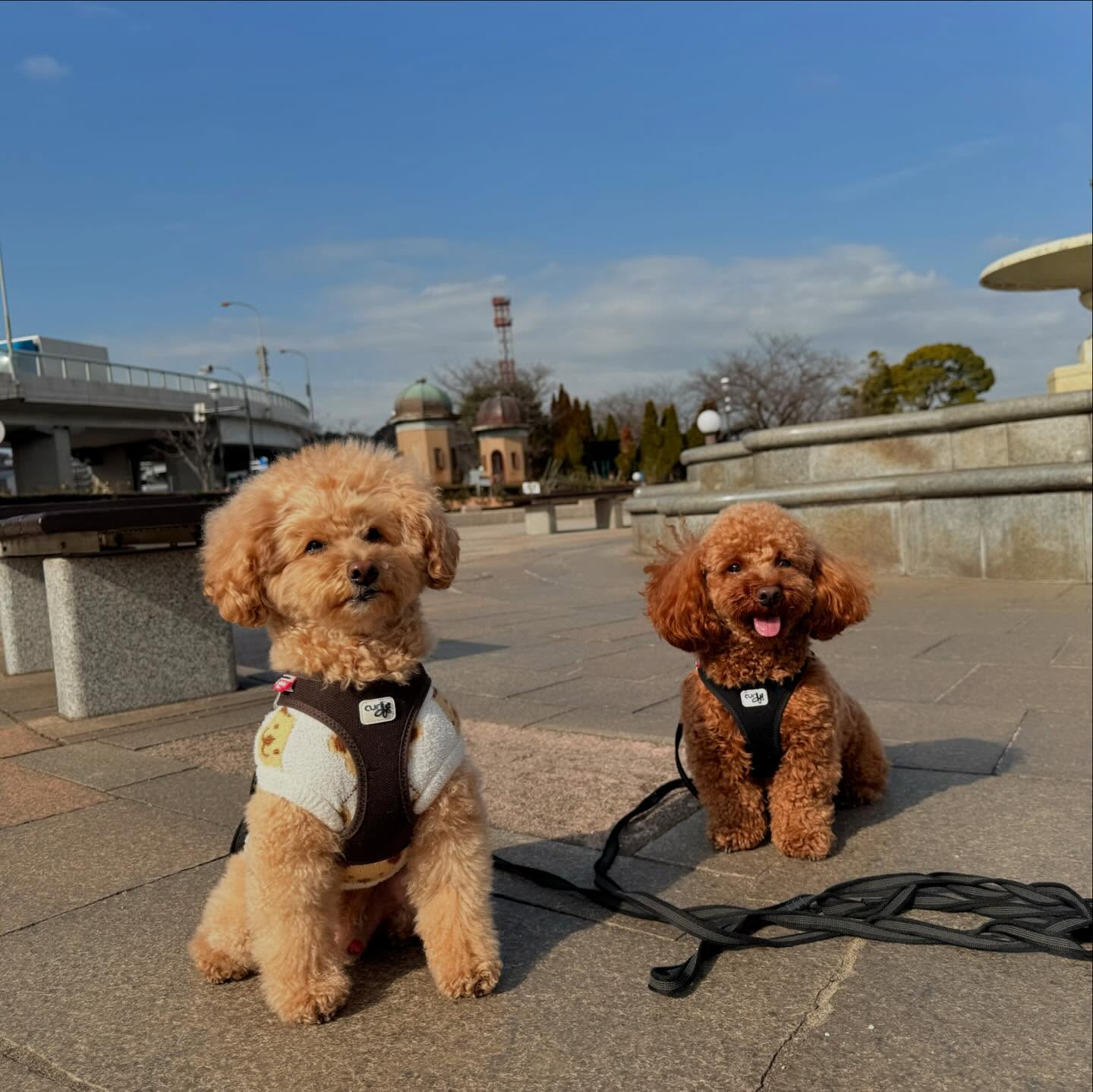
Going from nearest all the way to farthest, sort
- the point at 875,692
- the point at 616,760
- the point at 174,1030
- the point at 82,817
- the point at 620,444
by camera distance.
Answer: the point at 174,1030 < the point at 82,817 < the point at 616,760 < the point at 875,692 < the point at 620,444

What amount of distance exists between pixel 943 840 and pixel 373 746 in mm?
2040

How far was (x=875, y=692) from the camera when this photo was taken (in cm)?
540

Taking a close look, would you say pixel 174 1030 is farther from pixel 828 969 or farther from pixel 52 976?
pixel 828 969

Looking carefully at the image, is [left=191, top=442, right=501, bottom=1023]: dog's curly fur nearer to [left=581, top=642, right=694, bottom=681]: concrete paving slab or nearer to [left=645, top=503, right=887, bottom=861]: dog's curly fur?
[left=645, top=503, right=887, bottom=861]: dog's curly fur

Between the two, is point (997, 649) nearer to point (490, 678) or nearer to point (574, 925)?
point (490, 678)

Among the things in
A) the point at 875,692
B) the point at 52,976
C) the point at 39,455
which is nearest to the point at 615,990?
the point at 52,976

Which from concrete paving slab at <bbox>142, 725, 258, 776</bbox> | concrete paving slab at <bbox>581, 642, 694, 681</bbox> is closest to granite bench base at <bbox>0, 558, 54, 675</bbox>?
concrete paving slab at <bbox>142, 725, 258, 776</bbox>

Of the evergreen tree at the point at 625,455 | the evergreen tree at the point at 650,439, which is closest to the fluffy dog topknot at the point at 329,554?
the evergreen tree at the point at 625,455

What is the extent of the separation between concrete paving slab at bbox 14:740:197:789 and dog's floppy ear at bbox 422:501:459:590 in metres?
2.32

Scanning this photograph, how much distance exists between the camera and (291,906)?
2102mm

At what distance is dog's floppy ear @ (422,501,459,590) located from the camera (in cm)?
223

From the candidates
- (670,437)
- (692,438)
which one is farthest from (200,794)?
(670,437)

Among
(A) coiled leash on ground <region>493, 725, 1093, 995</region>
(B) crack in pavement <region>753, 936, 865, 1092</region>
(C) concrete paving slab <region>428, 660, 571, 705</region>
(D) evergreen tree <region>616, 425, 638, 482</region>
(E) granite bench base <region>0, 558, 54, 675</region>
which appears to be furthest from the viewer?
(D) evergreen tree <region>616, 425, 638, 482</region>

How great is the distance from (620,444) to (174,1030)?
56619mm
